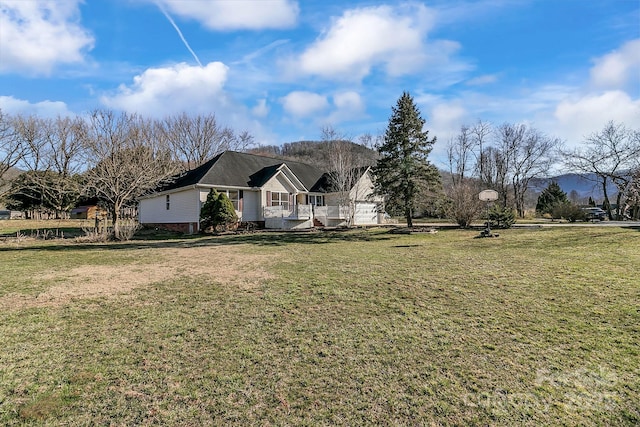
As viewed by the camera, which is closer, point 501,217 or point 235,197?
point 501,217

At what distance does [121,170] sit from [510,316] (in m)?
19.1

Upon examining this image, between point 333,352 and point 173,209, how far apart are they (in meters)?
24.2

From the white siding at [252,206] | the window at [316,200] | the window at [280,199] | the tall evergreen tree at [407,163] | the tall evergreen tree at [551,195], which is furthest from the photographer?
the tall evergreen tree at [551,195]

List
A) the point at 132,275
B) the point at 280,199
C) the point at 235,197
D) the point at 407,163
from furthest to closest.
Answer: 1. the point at 280,199
2. the point at 235,197
3. the point at 407,163
4. the point at 132,275

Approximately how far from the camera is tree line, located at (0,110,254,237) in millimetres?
18297

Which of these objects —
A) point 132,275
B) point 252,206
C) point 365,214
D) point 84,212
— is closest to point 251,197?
point 252,206

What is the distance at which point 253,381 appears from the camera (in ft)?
10.5

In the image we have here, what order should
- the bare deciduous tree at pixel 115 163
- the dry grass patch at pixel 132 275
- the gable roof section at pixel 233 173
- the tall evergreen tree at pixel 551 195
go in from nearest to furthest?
1. the dry grass patch at pixel 132 275
2. the bare deciduous tree at pixel 115 163
3. the gable roof section at pixel 233 173
4. the tall evergreen tree at pixel 551 195

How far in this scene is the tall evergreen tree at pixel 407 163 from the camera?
1898cm

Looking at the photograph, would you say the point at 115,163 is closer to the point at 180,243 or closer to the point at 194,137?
the point at 180,243

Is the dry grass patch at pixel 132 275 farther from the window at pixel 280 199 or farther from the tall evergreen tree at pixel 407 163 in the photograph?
the window at pixel 280 199

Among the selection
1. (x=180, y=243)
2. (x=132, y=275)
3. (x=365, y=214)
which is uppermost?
(x=365, y=214)

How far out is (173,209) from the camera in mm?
24953

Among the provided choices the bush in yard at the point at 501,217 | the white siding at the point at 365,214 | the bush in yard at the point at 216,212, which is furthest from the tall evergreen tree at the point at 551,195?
the bush in yard at the point at 216,212
